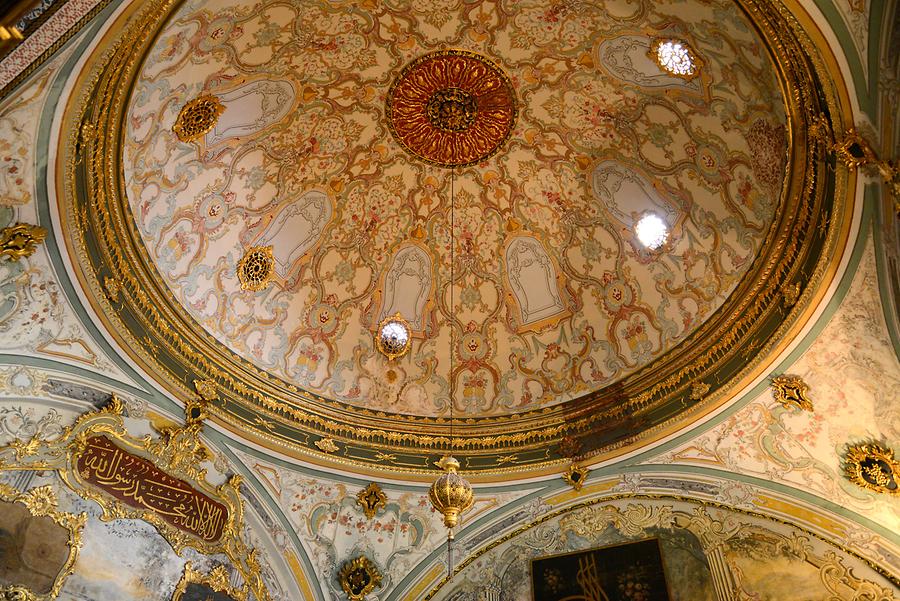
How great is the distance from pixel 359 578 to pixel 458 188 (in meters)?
6.84

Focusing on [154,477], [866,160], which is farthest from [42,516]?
[866,160]

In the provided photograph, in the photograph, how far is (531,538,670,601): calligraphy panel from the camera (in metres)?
9.80

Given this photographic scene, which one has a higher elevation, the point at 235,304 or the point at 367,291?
the point at 367,291

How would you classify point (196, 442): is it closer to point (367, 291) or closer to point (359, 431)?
point (359, 431)

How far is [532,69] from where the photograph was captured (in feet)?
39.2

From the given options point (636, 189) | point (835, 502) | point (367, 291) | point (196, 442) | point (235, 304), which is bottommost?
point (835, 502)

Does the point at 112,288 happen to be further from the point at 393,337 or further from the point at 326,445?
the point at 393,337

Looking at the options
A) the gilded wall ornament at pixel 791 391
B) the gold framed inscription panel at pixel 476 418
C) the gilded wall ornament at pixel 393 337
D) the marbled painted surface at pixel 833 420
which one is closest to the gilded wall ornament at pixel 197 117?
the gold framed inscription panel at pixel 476 418

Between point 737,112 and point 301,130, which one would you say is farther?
point 301,130

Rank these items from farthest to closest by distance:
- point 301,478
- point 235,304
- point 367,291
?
point 367,291
point 235,304
point 301,478

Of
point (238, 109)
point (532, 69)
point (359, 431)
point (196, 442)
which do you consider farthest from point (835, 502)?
point (238, 109)

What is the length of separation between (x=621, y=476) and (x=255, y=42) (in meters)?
8.54

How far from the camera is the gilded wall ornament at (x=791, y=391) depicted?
953 cm

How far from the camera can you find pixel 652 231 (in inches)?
482
